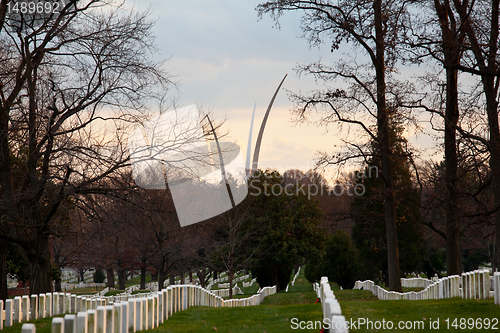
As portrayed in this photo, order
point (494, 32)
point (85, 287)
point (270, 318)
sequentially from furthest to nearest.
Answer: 1. point (85, 287)
2. point (494, 32)
3. point (270, 318)

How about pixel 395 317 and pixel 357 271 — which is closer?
pixel 395 317

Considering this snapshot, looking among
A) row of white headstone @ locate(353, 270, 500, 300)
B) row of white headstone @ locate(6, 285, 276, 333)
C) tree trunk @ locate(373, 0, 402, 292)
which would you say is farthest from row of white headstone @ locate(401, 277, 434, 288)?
row of white headstone @ locate(6, 285, 276, 333)

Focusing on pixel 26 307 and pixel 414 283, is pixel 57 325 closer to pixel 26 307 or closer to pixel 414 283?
pixel 26 307

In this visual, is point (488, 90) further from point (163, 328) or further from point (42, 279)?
point (42, 279)

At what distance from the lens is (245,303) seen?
19.9 meters

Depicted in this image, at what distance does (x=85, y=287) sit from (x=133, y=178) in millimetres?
46948

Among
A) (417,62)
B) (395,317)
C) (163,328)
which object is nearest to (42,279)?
(163,328)

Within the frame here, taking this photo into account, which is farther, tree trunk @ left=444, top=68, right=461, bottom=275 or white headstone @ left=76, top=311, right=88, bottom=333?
tree trunk @ left=444, top=68, right=461, bottom=275

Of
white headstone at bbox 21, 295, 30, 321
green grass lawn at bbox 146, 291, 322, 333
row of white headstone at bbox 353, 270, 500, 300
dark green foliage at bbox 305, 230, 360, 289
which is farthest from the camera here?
dark green foliage at bbox 305, 230, 360, 289

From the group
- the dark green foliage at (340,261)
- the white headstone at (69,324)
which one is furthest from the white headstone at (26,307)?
the dark green foliage at (340,261)

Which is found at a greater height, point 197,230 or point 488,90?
point 488,90

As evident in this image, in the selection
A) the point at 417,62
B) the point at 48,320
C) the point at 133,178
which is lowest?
the point at 48,320

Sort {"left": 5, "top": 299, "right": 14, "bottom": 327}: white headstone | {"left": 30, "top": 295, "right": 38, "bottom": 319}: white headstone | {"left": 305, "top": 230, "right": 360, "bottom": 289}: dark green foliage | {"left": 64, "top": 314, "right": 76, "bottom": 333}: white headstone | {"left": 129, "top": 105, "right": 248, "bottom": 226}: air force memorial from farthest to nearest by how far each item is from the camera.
Answer: 1. {"left": 305, "top": 230, "right": 360, "bottom": 289}: dark green foliage
2. {"left": 129, "top": 105, "right": 248, "bottom": 226}: air force memorial
3. {"left": 30, "top": 295, "right": 38, "bottom": 319}: white headstone
4. {"left": 5, "top": 299, "right": 14, "bottom": 327}: white headstone
5. {"left": 64, "top": 314, "right": 76, "bottom": 333}: white headstone

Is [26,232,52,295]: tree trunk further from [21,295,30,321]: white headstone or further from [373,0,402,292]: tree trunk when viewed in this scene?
[373,0,402,292]: tree trunk
